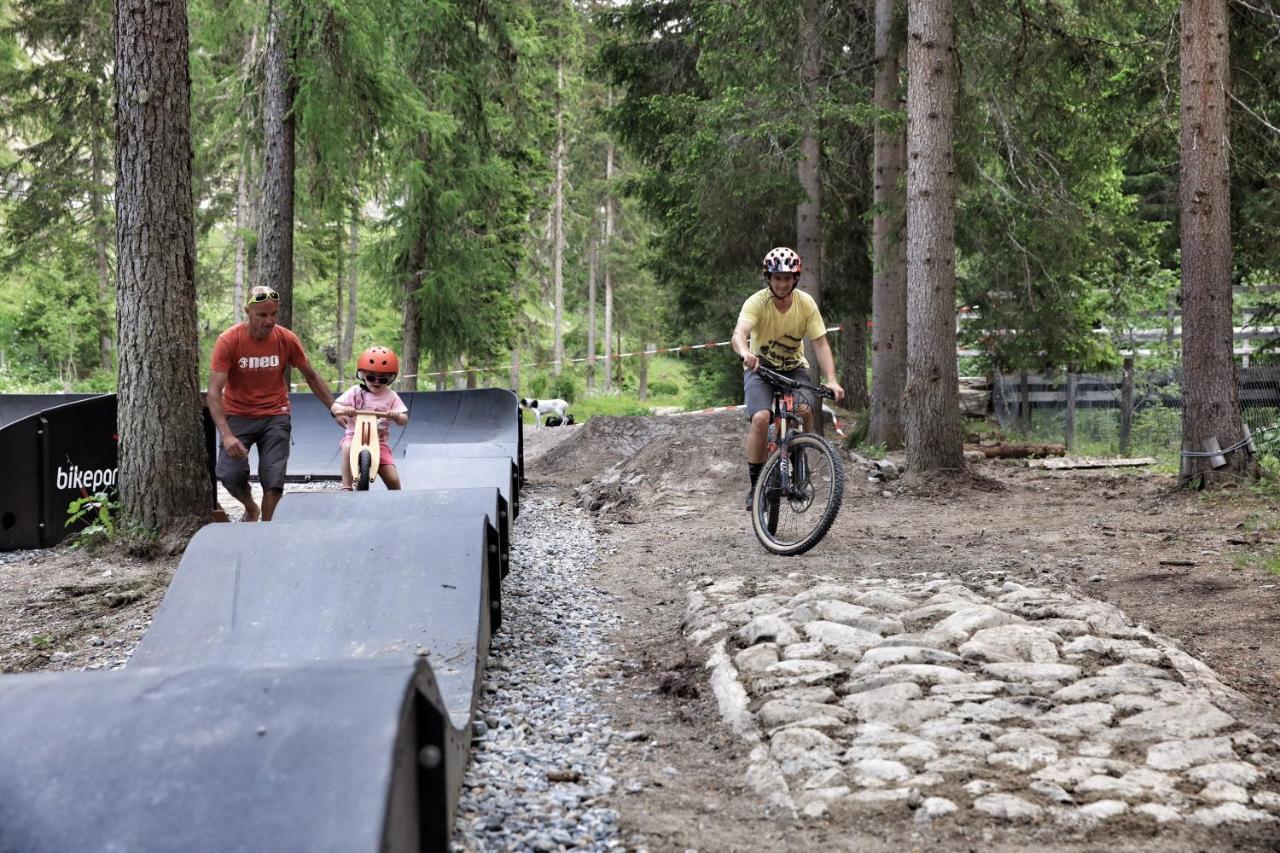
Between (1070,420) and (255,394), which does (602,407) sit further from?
(255,394)

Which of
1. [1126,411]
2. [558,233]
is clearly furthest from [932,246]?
[558,233]

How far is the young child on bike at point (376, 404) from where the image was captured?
27.4 feet

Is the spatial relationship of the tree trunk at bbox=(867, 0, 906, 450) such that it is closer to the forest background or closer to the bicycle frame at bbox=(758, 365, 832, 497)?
the forest background

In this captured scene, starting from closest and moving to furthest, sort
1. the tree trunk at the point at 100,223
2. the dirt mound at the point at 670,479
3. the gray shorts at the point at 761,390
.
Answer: the gray shorts at the point at 761,390, the dirt mound at the point at 670,479, the tree trunk at the point at 100,223

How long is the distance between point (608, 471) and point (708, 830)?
37.5ft

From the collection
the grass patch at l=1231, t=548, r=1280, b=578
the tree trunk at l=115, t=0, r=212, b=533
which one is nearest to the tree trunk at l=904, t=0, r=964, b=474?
the grass patch at l=1231, t=548, r=1280, b=578

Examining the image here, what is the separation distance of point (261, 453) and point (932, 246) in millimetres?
6678

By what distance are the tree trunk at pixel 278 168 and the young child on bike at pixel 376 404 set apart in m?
5.49

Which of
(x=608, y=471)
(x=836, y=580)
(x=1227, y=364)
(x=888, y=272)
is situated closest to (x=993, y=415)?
(x=888, y=272)

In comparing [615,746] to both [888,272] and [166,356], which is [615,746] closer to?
[166,356]

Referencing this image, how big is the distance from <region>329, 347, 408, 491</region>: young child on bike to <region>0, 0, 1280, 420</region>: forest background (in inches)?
212

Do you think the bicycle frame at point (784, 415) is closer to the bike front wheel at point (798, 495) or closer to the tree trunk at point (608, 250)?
the bike front wheel at point (798, 495)

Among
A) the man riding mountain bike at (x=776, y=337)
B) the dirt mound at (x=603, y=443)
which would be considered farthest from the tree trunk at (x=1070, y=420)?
the man riding mountain bike at (x=776, y=337)

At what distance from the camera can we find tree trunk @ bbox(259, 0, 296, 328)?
43.2 feet
